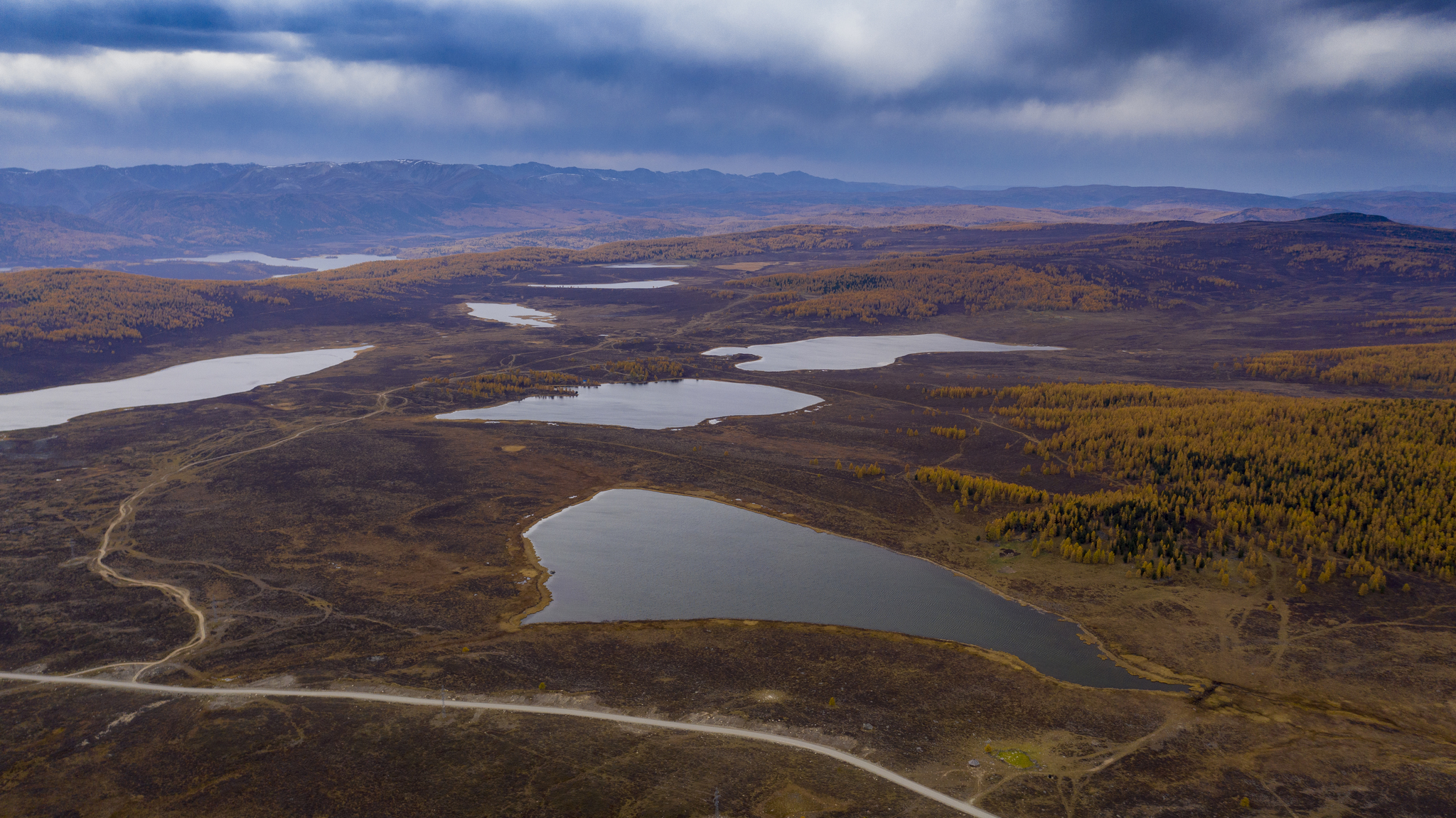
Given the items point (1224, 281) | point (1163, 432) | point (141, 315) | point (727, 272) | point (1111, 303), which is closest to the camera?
point (1163, 432)

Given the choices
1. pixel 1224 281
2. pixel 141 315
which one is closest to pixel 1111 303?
pixel 1224 281

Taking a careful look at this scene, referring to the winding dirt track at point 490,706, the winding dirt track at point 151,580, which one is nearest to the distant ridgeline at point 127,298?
the winding dirt track at point 151,580

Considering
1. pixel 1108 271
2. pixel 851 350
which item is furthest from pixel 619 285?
pixel 1108 271

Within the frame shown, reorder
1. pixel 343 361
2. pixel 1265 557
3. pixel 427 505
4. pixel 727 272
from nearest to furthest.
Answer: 1. pixel 1265 557
2. pixel 427 505
3. pixel 343 361
4. pixel 727 272

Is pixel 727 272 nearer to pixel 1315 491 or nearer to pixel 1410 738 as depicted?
pixel 1315 491

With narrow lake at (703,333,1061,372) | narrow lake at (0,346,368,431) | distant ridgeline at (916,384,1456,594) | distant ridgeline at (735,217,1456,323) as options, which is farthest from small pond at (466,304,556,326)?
distant ridgeline at (916,384,1456,594)

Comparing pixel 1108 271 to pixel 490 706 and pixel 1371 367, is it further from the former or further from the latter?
pixel 490 706

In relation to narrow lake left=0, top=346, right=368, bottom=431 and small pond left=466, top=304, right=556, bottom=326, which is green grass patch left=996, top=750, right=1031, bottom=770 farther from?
small pond left=466, top=304, right=556, bottom=326
